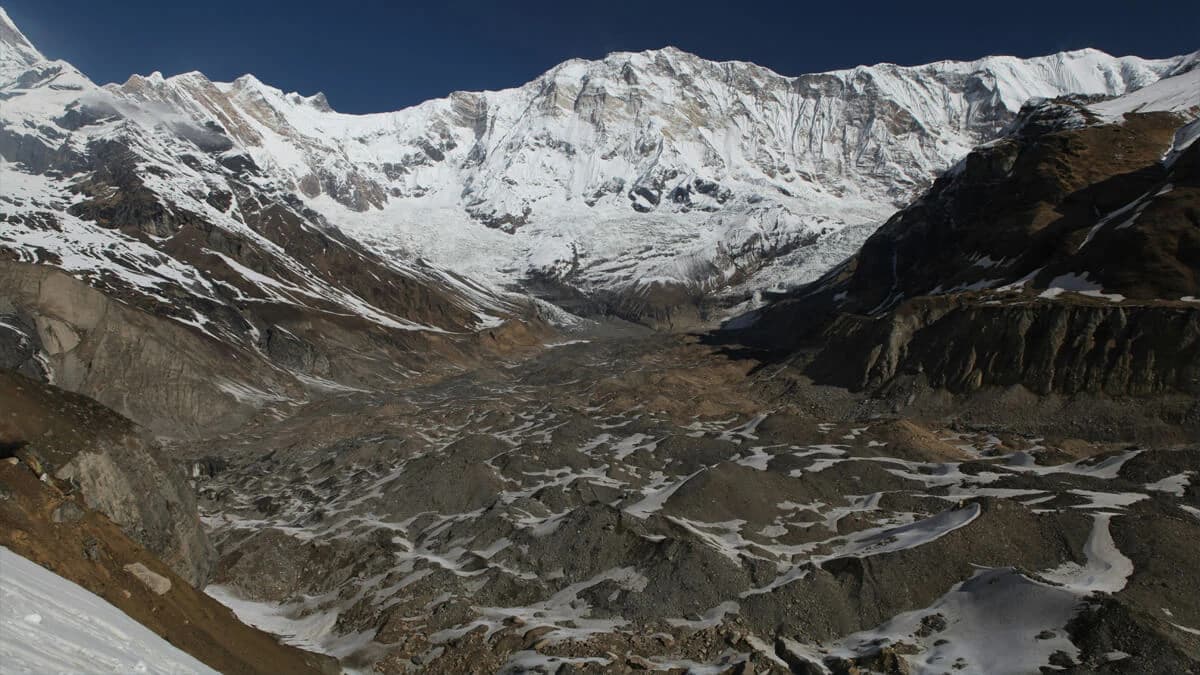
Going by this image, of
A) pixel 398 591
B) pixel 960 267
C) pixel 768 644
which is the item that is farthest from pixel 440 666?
pixel 960 267

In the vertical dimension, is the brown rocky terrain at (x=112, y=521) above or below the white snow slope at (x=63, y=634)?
below

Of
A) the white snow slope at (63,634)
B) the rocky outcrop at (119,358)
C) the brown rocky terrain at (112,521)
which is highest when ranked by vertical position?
the white snow slope at (63,634)

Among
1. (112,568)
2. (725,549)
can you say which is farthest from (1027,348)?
(112,568)

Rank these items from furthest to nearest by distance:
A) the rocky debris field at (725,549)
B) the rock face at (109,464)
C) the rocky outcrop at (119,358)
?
the rocky outcrop at (119,358), the rocky debris field at (725,549), the rock face at (109,464)

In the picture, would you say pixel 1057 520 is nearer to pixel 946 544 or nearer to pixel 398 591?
Answer: pixel 946 544

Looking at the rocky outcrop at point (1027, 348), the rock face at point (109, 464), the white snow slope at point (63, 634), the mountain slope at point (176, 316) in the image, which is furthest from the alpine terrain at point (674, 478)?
the mountain slope at point (176, 316)

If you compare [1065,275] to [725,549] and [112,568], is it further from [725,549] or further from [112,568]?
[112,568]

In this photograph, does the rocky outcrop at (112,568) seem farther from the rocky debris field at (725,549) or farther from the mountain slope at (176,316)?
the mountain slope at (176,316)

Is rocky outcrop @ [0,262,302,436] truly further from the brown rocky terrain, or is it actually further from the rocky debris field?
the brown rocky terrain
